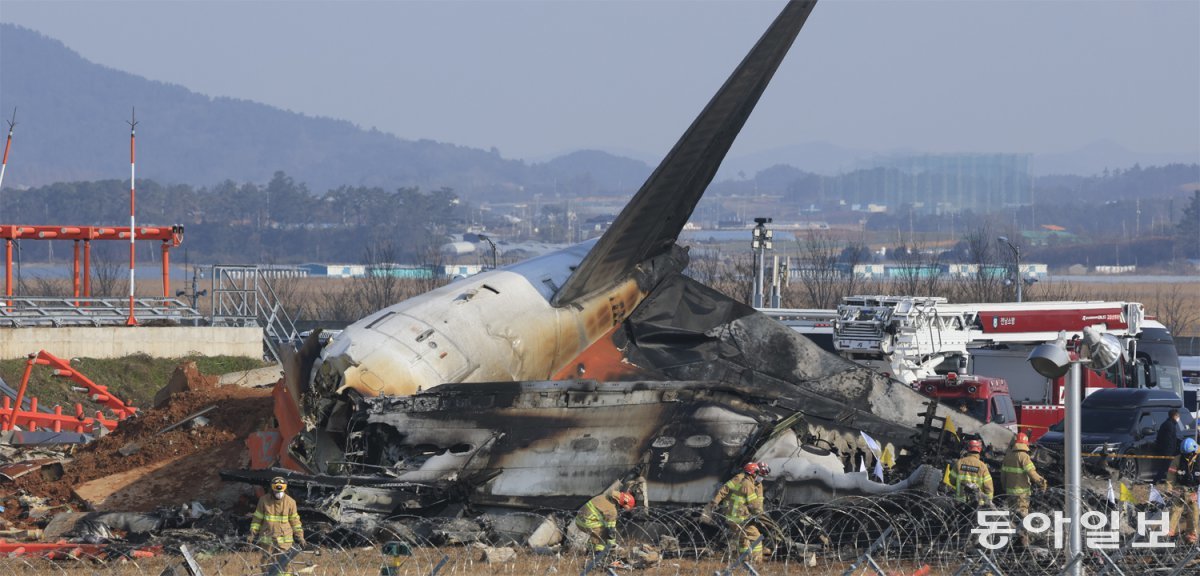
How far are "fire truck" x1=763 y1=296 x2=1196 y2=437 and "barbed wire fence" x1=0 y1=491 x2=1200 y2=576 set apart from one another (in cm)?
1676

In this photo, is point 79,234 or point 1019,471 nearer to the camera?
point 1019,471

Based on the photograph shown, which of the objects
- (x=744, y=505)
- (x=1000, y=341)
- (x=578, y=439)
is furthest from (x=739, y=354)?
(x=1000, y=341)

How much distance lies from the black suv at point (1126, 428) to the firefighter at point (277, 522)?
49.9ft

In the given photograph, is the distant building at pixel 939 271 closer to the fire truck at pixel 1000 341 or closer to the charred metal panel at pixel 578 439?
the fire truck at pixel 1000 341

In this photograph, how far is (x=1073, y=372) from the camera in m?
16.5

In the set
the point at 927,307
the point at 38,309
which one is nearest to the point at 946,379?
the point at 927,307

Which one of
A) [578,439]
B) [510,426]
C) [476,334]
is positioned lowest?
[578,439]

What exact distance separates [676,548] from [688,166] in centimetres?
975

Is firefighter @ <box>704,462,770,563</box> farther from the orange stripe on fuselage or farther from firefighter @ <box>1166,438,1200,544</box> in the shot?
the orange stripe on fuselage

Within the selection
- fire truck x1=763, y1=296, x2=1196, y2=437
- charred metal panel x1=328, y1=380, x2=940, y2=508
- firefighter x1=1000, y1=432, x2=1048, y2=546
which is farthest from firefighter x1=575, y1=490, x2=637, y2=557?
fire truck x1=763, y1=296, x2=1196, y2=437

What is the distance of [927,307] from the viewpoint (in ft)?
124

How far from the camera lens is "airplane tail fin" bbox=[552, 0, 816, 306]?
87.4 feet

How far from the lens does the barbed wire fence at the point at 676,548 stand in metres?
17.6

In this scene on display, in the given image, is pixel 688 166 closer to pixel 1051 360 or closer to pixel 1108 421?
pixel 1108 421
